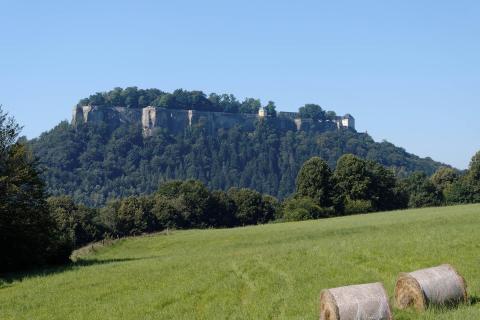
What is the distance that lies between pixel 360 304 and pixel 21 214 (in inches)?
1270

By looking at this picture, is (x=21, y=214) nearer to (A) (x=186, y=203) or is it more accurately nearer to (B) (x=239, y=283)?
(B) (x=239, y=283)

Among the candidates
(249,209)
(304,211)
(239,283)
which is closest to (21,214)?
(239,283)

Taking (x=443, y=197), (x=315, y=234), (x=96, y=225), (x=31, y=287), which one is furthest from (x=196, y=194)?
(x=31, y=287)

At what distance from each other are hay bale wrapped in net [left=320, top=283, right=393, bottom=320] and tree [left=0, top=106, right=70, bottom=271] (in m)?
30.1

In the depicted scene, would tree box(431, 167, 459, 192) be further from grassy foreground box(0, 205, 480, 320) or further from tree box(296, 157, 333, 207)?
grassy foreground box(0, 205, 480, 320)

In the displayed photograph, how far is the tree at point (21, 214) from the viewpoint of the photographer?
→ 41.1m

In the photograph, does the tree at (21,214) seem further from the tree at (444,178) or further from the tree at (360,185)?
the tree at (444,178)

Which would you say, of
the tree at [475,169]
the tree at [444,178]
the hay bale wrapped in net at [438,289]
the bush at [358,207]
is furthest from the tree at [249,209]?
the hay bale wrapped in net at [438,289]

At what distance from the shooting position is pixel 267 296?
68.9 feet

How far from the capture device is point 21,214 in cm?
4203

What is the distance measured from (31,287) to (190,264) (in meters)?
8.01

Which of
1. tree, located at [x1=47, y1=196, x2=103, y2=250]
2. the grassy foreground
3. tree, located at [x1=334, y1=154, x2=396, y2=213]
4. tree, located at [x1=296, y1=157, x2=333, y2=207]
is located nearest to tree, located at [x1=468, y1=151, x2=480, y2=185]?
tree, located at [x1=334, y1=154, x2=396, y2=213]

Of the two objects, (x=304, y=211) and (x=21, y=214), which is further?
(x=304, y=211)

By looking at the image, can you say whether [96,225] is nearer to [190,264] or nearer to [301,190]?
[301,190]
